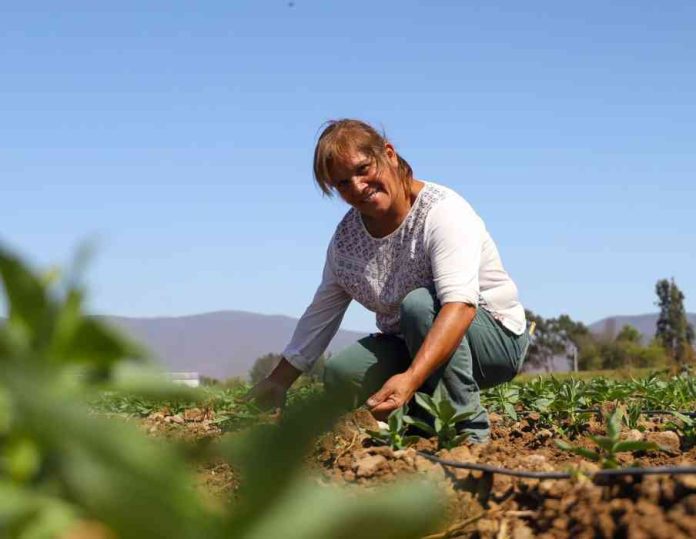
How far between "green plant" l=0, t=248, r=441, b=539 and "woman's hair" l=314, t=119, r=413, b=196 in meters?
3.36

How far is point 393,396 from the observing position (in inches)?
124

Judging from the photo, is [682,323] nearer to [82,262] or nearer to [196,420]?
[196,420]

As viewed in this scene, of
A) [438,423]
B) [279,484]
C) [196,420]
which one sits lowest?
[196,420]

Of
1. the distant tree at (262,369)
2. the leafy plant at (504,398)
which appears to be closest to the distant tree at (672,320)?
the distant tree at (262,369)

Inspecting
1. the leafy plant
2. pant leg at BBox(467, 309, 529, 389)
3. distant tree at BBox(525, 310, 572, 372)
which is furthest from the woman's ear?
distant tree at BBox(525, 310, 572, 372)

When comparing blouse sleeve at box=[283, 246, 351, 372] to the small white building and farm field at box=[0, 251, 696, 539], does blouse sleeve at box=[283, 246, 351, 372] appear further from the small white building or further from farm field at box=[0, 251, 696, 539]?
farm field at box=[0, 251, 696, 539]

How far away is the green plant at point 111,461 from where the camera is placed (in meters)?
0.32

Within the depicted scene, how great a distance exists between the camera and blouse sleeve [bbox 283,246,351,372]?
4.23 meters

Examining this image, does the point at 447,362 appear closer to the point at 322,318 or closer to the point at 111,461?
the point at 322,318

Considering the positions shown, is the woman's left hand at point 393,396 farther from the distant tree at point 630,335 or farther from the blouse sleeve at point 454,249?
the distant tree at point 630,335

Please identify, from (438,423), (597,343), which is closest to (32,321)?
(438,423)

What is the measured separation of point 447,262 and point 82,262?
3.12m

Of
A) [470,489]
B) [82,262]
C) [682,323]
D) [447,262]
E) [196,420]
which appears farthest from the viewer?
[682,323]

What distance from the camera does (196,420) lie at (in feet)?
17.9
